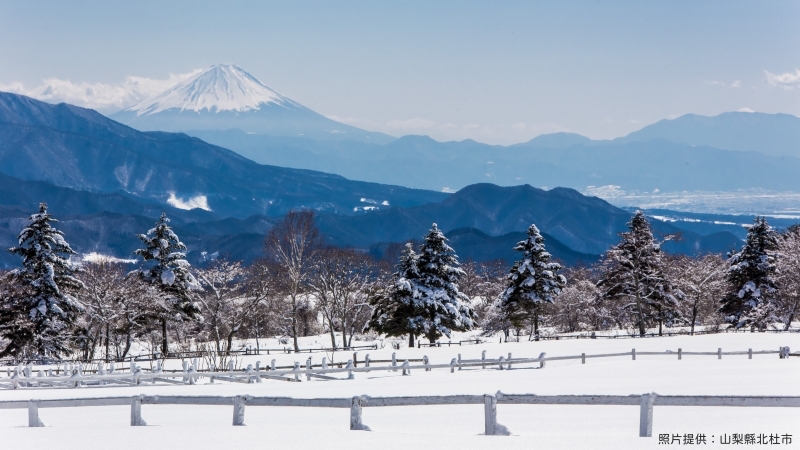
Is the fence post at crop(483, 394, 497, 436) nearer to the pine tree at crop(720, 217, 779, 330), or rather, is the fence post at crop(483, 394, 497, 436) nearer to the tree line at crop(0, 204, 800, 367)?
the tree line at crop(0, 204, 800, 367)

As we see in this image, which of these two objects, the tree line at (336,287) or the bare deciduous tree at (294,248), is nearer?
the tree line at (336,287)

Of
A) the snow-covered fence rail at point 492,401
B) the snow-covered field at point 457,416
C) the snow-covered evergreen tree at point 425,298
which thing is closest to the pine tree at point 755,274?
the snow-covered evergreen tree at point 425,298

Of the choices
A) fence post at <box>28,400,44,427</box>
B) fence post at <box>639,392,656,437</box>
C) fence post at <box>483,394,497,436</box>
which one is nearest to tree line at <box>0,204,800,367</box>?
fence post at <box>28,400,44,427</box>

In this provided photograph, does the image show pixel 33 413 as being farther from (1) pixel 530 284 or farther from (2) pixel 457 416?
(1) pixel 530 284

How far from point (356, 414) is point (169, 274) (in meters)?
52.3

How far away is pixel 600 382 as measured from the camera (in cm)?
2698

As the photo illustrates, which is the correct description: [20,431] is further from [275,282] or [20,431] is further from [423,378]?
[275,282]

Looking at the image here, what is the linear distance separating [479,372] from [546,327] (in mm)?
61382

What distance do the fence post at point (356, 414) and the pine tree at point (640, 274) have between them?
56592mm

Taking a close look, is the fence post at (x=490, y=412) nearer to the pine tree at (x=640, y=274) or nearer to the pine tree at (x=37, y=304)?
the pine tree at (x=37, y=304)

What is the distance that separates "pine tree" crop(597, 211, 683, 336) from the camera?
219 feet

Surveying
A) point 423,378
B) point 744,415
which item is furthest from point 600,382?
point 744,415

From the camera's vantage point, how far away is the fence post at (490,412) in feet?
37.6

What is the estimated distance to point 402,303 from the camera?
62.5 metres
